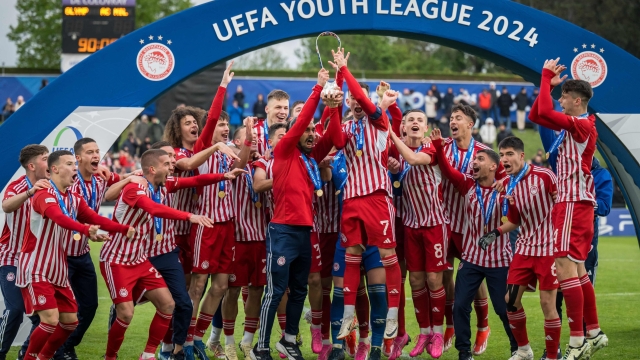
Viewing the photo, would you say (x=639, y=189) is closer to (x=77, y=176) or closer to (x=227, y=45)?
(x=227, y=45)

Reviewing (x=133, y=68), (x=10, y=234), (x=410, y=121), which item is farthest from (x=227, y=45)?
(x=10, y=234)

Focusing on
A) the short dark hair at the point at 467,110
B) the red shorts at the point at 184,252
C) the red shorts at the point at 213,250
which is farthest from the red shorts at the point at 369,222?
the red shorts at the point at 184,252

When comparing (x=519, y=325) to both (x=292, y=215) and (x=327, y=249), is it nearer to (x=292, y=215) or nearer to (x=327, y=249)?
(x=327, y=249)

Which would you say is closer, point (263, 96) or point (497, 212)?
point (497, 212)

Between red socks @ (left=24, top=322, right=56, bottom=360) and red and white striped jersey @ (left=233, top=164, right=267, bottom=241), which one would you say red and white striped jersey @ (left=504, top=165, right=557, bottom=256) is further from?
red socks @ (left=24, top=322, right=56, bottom=360)

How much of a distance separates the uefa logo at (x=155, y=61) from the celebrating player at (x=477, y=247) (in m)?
2.83

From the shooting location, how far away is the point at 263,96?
103 ft

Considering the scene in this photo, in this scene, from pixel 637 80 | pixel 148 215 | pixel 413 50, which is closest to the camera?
pixel 148 215

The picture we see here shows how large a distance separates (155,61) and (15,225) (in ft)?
7.27

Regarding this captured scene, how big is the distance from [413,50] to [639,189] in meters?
54.7

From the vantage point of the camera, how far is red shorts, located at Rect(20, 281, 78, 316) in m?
7.20

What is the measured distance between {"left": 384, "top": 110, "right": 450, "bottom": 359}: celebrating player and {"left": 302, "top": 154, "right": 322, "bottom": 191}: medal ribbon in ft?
3.00

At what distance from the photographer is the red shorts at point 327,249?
8.95 metres

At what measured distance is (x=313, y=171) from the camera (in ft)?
26.6
